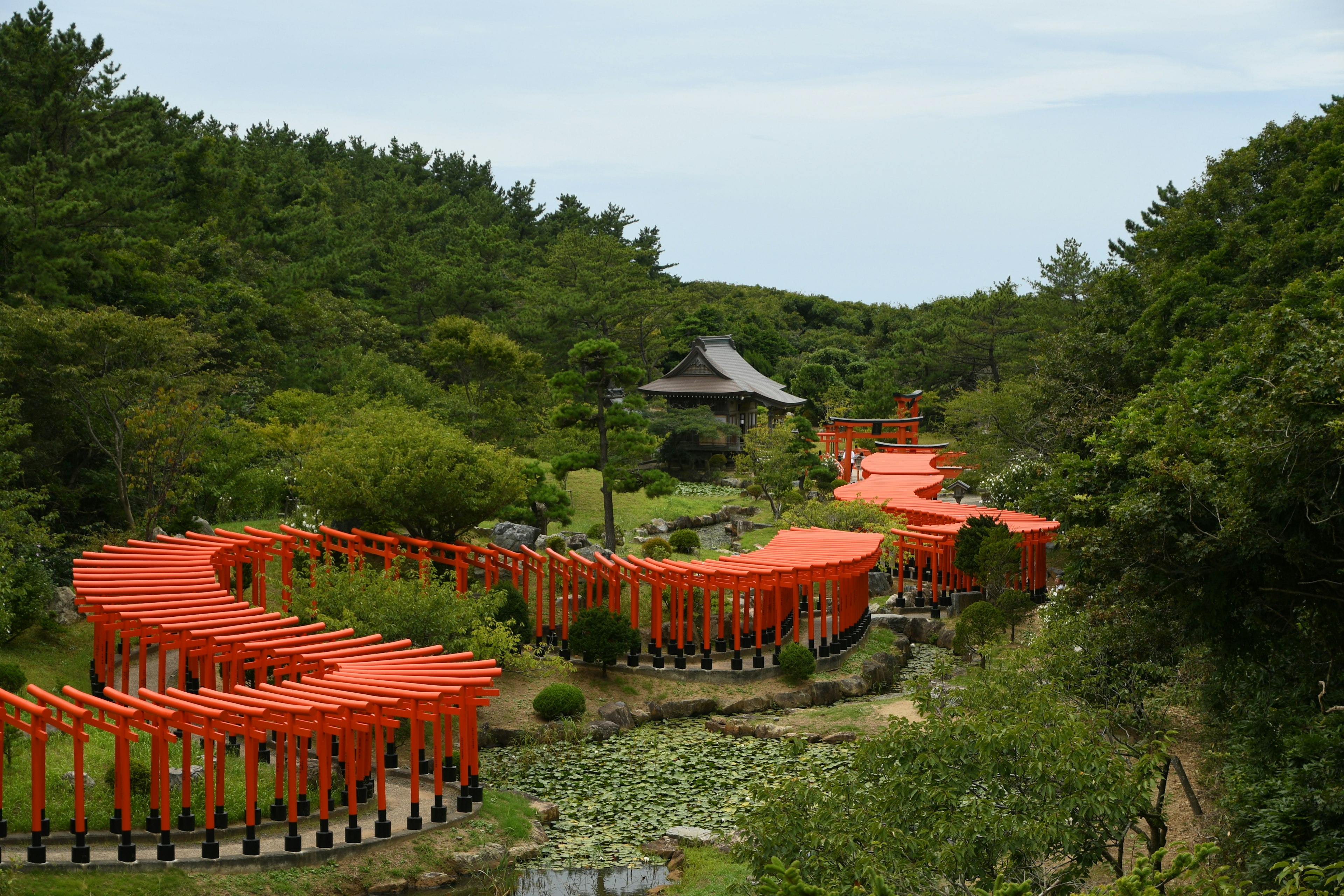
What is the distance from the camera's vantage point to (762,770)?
14.0 metres

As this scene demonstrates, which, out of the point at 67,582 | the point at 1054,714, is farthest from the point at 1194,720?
the point at 67,582

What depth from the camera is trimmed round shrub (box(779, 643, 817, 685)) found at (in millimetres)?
17531

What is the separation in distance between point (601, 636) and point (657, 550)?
22.8 feet

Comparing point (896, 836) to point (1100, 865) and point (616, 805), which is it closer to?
point (1100, 865)

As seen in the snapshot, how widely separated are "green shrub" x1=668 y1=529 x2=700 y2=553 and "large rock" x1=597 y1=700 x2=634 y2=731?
371 inches

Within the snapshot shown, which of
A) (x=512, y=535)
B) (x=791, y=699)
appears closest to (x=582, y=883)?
(x=791, y=699)

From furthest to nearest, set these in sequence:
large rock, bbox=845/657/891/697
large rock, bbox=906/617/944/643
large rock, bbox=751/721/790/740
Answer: large rock, bbox=906/617/944/643
large rock, bbox=845/657/891/697
large rock, bbox=751/721/790/740

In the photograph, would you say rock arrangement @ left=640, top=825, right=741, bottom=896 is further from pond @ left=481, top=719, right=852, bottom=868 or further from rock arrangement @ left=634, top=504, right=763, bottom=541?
rock arrangement @ left=634, top=504, right=763, bottom=541

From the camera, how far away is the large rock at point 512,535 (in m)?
22.1

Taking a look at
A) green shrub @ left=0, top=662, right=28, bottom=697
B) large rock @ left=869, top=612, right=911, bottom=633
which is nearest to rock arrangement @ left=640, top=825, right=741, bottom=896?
green shrub @ left=0, top=662, right=28, bottom=697

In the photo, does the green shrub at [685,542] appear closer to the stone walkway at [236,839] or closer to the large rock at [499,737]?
the large rock at [499,737]

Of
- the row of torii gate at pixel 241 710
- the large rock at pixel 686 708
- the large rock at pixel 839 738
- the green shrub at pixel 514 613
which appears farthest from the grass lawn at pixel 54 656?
the large rock at pixel 839 738

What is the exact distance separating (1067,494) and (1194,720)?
374cm

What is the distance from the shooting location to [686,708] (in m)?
16.6
